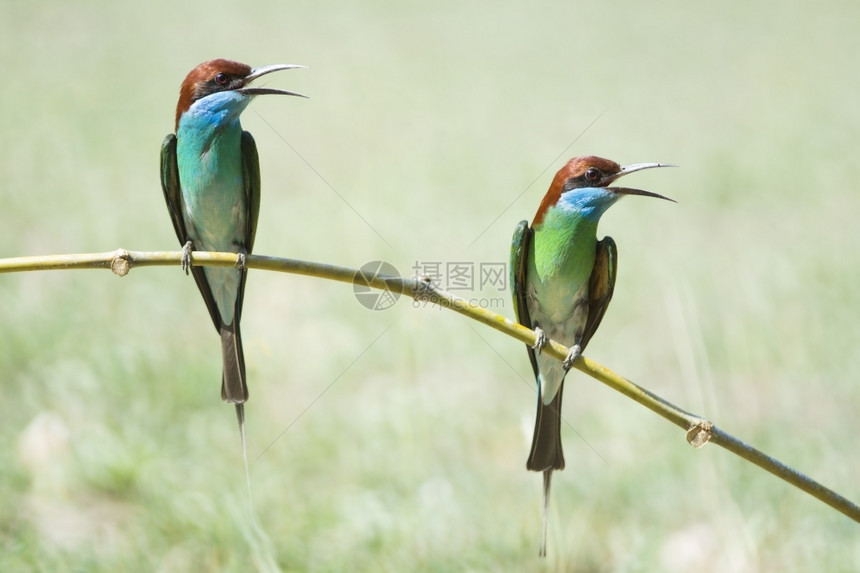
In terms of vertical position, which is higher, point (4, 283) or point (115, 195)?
point (115, 195)

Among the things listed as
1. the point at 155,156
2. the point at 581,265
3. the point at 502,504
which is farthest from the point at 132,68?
the point at 581,265

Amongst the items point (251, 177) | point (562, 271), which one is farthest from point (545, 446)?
point (251, 177)

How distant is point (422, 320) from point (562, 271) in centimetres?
153

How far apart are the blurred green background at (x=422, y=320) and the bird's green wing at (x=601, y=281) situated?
25 centimetres

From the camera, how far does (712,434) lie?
6.31 ft

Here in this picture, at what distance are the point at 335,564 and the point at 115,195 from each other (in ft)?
17.0

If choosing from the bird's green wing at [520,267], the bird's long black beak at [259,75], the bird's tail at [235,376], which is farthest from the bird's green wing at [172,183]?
the bird's green wing at [520,267]

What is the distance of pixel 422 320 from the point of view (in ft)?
13.9

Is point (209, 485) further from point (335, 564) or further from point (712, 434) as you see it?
point (712, 434)

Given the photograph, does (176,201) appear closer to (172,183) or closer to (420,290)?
(172,183)

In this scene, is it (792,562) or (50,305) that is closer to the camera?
(792,562)

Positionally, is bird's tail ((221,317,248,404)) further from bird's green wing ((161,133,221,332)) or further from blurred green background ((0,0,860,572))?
blurred green background ((0,0,860,572))

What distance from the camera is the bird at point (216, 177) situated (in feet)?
8.05

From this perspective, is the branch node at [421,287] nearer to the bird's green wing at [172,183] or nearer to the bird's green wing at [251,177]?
the bird's green wing at [251,177]
